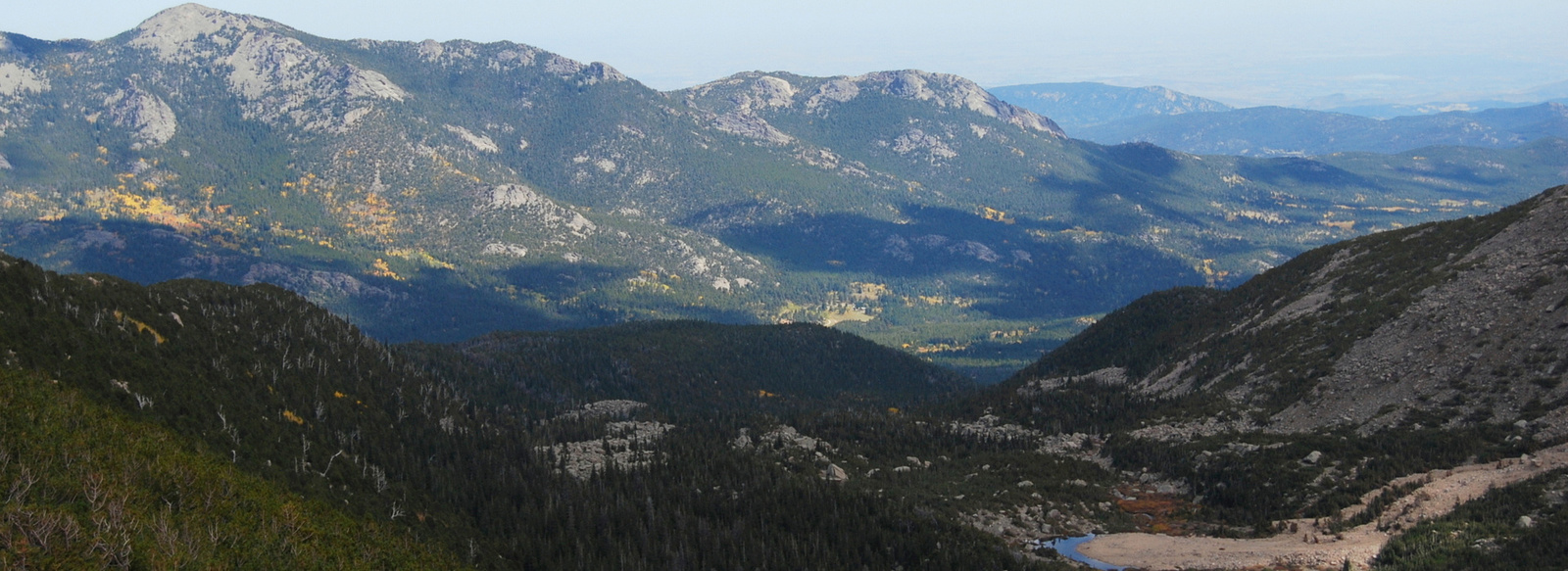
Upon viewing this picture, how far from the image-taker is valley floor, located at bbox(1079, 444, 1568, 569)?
66125mm

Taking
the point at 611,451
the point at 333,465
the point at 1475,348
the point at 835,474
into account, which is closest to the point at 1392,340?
the point at 1475,348

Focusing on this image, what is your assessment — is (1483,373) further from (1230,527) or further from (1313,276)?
(1313,276)

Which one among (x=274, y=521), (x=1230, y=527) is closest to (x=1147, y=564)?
(x=1230, y=527)

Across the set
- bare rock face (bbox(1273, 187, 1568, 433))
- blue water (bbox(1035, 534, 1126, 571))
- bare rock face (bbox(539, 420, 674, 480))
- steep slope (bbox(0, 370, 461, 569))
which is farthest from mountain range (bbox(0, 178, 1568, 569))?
blue water (bbox(1035, 534, 1126, 571))

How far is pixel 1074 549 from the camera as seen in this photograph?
79688 millimetres

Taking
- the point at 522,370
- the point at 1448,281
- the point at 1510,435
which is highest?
the point at 1448,281

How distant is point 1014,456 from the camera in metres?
108

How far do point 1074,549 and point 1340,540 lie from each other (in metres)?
18.4

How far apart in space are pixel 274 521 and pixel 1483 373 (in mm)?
98350

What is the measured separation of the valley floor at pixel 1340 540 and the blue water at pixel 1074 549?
27.2 inches

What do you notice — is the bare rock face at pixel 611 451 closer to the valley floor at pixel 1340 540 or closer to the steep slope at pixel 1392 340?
the valley floor at pixel 1340 540

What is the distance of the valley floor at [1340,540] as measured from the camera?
217 ft

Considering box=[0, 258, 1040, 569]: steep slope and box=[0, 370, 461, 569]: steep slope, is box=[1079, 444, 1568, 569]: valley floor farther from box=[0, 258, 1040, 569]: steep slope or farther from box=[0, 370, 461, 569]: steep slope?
box=[0, 370, 461, 569]: steep slope

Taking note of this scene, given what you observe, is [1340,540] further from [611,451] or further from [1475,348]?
[611,451]
